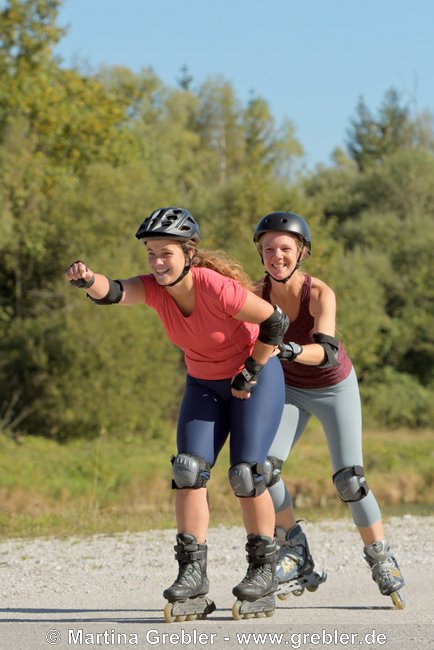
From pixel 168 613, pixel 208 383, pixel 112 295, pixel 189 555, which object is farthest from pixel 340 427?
pixel 112 295

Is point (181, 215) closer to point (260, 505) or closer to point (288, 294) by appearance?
point (288, 294)

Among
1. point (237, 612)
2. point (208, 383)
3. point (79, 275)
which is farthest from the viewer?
point (208, 383)

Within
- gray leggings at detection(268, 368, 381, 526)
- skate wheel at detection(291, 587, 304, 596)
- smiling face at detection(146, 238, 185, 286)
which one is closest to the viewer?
smiling face at detection(146, 238, 185, 286)

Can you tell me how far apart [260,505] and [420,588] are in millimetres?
1833

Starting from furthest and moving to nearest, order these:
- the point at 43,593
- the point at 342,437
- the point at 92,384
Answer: the point at 92,384
the point at 43,593
the point at 342,437

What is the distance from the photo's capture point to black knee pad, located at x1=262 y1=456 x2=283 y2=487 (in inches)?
251

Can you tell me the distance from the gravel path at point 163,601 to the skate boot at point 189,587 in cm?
7

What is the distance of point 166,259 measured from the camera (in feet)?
20.0

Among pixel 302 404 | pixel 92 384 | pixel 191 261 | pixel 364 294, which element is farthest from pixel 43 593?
pixel 364 294

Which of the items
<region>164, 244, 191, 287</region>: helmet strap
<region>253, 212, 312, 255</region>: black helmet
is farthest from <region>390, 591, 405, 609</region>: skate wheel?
<region>164, 244, 191, 287</region>: helmet strap

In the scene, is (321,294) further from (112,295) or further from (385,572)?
(385,572)

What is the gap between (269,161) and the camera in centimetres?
6278

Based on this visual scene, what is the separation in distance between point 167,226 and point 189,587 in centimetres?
197

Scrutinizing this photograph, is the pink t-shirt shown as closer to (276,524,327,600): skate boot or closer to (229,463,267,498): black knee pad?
(229,463,267,498): black knee pad
